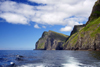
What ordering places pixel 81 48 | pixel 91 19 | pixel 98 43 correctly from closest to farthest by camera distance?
pixel 98 43, pixel 81 48, pixel 91 19

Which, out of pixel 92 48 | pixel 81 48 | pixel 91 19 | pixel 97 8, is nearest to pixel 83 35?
pixel 81 48

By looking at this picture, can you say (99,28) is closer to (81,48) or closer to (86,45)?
(86,45)

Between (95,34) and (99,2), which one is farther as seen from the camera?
(99,2)

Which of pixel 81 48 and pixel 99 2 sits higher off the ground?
pixel 99 2

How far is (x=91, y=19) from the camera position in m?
182

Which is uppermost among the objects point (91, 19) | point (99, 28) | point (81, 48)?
point (91, 19)

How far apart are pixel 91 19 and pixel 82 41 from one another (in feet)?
176

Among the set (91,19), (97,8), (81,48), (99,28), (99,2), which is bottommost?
(81,48)

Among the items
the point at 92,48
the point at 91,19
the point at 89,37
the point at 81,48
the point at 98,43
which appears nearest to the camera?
the point at 98,43

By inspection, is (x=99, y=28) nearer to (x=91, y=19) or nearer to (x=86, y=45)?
(x=86, y=45)

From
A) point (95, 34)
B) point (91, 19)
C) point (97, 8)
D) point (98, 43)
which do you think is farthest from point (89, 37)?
point (97, 8)

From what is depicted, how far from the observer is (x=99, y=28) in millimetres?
130250

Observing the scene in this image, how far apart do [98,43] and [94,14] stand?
3248 inches

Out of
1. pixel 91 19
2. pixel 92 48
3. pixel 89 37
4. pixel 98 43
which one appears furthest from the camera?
pixel 91 19
